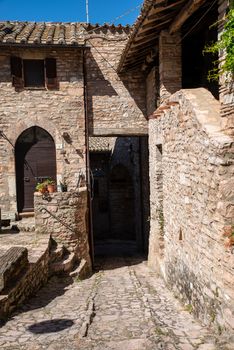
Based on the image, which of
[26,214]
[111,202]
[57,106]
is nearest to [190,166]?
[57,106]

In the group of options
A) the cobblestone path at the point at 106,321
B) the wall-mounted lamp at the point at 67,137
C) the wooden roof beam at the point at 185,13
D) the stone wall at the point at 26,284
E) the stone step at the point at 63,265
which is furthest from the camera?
the wall-mounted lamp at the point at 67,137

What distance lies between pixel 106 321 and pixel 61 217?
425 cm

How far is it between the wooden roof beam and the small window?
15.9ft

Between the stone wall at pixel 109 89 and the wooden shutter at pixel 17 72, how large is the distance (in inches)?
87.7

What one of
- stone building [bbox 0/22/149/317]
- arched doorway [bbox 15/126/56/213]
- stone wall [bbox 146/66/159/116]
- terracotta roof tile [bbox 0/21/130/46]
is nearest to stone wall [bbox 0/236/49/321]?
stone building [bbox 0/22/149/317]

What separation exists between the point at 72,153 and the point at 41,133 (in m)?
1.30

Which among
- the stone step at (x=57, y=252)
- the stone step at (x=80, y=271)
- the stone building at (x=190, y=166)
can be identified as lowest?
the stone step at (x=80, y=271)

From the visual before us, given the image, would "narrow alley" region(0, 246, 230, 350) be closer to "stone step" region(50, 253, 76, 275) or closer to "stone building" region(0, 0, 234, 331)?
"stone step" region(50, 253, 76, 275)

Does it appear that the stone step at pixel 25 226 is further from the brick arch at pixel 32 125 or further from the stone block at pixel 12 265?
the stone block at pixel 12 265

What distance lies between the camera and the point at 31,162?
11023 mm

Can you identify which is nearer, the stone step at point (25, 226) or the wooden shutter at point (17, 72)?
the stone step at point (25, 226)

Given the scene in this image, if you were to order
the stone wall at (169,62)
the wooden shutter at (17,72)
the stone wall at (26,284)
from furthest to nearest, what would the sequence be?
the wooden shutter at (17,72)
the stone wall at (169,62)
the stone wall at (26,284)

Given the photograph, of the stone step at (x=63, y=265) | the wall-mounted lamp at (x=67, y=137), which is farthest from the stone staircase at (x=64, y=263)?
the wall-mounted lamp at (x=67, y=137)

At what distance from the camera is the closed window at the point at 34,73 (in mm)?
10391
